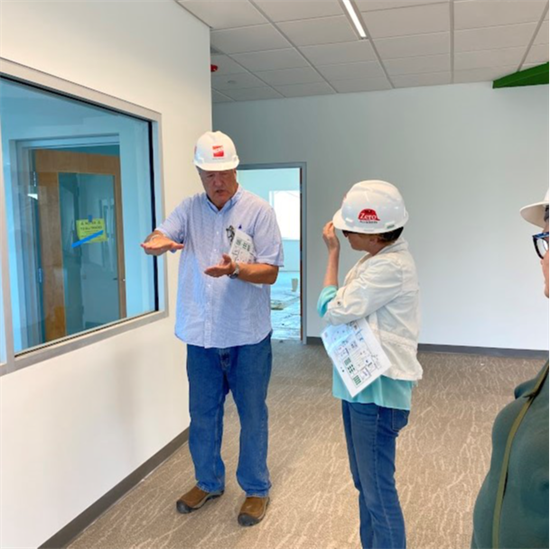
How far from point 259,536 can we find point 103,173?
1974 mm

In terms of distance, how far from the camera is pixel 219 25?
347 cm

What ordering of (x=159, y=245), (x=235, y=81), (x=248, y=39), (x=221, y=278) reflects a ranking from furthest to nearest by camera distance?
(x=235, y=81), (x=248, y=39), (x=221, y=278), (x=159, y=245)

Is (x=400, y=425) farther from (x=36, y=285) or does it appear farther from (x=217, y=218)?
(x=36, y=285)

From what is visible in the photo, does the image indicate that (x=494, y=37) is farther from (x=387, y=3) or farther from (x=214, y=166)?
(x=214, y=166)

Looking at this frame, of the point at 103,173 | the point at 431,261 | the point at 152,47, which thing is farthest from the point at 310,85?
the point at 103,173

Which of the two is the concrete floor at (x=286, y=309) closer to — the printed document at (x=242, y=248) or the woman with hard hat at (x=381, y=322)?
the printed document at (x=242, y=248)

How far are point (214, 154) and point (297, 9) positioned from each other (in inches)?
63.7

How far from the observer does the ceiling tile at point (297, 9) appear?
3127mm

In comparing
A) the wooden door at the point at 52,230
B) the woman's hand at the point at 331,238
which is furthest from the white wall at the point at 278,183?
the woman's hand at the point at 331,238

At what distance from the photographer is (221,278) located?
2299 millimetres

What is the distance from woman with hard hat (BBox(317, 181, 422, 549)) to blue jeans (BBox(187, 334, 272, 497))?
0.71 meters

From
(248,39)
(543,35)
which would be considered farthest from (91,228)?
(543,35)

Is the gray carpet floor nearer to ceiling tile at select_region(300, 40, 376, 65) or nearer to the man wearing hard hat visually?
the man wearing hard hat

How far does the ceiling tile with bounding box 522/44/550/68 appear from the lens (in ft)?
13.3
